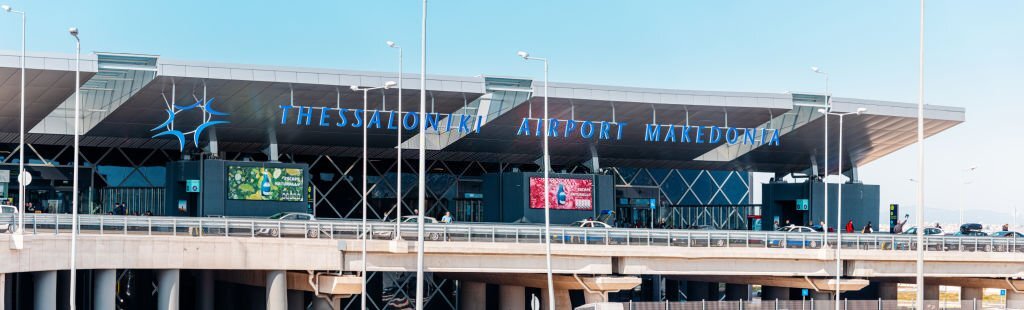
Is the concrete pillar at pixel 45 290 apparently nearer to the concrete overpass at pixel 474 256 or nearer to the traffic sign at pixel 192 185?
the concrete overpass at pixel 474 256

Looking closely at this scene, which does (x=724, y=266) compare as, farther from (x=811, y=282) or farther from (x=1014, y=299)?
(x=1014, y=299)

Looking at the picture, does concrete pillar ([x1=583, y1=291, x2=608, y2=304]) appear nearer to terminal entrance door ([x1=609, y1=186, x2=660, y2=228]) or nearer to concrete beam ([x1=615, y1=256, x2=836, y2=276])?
concrete beam ([x1=615, y1=256, x2=836, y2=276])

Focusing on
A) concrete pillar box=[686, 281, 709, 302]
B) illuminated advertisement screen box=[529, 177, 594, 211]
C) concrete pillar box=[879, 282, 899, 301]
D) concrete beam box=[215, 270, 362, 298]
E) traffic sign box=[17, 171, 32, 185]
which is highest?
traffic sign box=[17, 171, 32, 185]

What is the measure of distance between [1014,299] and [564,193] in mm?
22680

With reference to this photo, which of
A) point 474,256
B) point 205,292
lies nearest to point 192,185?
point 205,292

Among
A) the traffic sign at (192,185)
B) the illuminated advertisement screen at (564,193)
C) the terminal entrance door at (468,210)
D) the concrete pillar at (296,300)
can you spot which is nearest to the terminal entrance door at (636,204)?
the terminal entrance door at (468,210)

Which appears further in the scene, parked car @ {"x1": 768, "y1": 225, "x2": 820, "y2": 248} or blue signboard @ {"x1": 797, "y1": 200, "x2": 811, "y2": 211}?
blue signboard @ {"x1": 797, "y1": 200, "x2": 811, "y2": 211}

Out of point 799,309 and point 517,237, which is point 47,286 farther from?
point 799,309

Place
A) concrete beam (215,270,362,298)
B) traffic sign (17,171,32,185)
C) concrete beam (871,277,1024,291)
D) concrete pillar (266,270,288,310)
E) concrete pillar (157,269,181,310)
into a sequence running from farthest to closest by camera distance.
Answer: concrete beam (871,277,1024,291) < concrete beam (215,270,362,298) < concrete pillar (266,270,288,310) < concrete pillar (157,269,181,310) < traffic sign (17,171,32,185)

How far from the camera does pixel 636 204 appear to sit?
92.2m

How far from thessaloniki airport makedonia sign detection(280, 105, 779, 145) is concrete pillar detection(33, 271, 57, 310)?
17835 mm

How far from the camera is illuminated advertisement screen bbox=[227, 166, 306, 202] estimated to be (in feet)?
208

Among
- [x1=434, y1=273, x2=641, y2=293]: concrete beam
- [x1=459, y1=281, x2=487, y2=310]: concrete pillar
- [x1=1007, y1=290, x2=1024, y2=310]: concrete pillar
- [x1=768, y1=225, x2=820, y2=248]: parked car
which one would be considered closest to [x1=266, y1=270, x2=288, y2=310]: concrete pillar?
[x1=434, y1=273, x2=641, y2=293]: concrete beam

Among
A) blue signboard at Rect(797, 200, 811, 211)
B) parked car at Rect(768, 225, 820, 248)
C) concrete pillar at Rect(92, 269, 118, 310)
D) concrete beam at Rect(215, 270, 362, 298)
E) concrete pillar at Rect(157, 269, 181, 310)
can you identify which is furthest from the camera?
blue signboard at Rect(797, 200, 811, 211)
